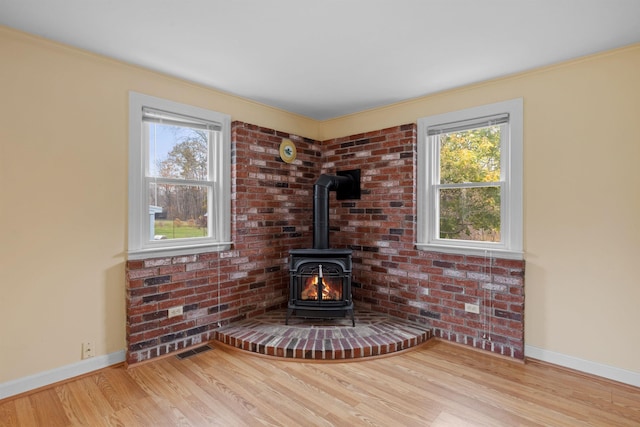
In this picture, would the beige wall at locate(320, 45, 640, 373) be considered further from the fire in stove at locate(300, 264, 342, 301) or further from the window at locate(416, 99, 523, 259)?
the fire in stove at locate(300, 264, 342, 301)

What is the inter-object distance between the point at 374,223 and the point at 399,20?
2.21m

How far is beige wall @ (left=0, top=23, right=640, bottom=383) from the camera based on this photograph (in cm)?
223

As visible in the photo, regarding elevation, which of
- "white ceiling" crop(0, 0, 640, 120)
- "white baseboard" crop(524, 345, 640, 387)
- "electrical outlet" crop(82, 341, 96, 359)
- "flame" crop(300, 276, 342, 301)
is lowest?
"white baseboard" crop(524, 345, 640, 387)

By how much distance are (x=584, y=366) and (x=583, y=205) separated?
1.30 metres

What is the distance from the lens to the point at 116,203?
2650mm

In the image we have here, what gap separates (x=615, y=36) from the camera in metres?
2.23

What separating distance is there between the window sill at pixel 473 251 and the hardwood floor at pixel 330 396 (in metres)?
0.92

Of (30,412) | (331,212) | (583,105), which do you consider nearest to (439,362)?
(331,212)

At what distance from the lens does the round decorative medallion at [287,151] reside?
12.6 feet

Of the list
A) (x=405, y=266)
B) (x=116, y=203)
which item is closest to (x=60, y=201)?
(x=116, y=203)

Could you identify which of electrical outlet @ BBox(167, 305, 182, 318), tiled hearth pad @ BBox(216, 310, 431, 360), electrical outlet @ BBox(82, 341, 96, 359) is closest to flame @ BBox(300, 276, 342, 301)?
tiled hearth pad @ BBox(216, 310, 431, 360)

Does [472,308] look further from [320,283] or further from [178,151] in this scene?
[178,151]

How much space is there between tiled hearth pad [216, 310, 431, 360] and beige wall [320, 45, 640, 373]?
3.77 feet

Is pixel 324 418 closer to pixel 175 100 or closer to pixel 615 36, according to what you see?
pixel 175 100
